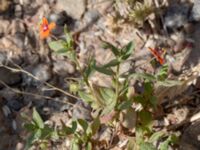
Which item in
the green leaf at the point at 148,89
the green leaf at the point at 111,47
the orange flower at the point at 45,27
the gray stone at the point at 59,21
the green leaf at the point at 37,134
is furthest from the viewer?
the gray stone at the point at 59,21

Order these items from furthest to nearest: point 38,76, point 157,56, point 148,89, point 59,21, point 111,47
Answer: point 59,21
point 38,76
point 157,56
point 148,89
point 111,47

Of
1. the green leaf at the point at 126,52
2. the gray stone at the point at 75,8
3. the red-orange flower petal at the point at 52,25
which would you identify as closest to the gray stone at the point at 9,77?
the red-orange flower petal at the point at 52,25

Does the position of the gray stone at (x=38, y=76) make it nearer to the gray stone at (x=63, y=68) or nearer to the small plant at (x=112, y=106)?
the gray stone at (x=63, y=68)

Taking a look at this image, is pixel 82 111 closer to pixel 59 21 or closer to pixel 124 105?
pixel 124 105

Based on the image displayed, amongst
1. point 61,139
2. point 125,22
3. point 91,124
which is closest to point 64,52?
point 91,124

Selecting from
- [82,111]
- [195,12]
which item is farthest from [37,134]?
[195,12]

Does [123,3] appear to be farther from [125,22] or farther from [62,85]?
[62,85]
